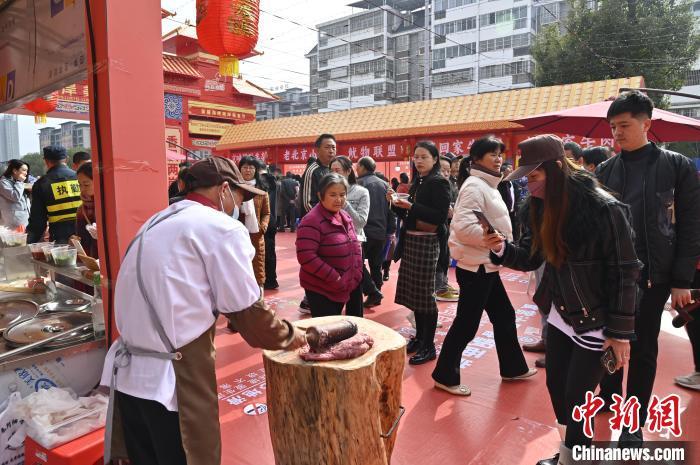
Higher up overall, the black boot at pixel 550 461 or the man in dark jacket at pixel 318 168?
the man in dark jacket at pixel 318 168

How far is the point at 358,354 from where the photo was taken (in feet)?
6.77

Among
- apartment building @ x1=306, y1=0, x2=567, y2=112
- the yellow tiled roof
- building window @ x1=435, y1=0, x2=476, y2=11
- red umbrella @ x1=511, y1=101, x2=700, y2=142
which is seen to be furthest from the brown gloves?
building window @ x1=435, y1=0, x2=476, y2=11

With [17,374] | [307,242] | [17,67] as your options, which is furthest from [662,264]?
[17,67]

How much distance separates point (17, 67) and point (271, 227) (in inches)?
141

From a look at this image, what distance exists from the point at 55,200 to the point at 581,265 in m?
4.68

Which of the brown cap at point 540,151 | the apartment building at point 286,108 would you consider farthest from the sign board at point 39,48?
the apartment building at point 286,108

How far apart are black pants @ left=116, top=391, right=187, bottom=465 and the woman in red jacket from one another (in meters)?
1.56

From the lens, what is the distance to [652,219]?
91.3 inches

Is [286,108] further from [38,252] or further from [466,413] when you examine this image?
[466,413]

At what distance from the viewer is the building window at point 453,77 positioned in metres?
37.2

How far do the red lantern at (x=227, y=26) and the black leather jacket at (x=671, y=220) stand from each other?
306cm

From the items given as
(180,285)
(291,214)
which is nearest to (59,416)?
(180,285)

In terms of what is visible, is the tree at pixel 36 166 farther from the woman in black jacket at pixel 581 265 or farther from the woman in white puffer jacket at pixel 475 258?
the woman in black jacket at pixel 581 265

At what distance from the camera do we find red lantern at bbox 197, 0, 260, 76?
145 inches
